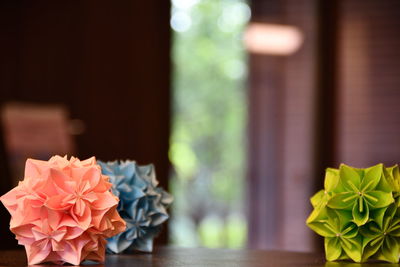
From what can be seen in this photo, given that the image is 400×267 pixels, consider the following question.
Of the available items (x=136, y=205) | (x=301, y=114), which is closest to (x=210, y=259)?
(x=136, y=205)

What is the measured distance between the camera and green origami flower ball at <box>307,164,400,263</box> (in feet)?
3.58

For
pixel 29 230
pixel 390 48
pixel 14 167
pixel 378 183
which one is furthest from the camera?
pixel 390 48

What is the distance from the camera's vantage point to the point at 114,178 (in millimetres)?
1221

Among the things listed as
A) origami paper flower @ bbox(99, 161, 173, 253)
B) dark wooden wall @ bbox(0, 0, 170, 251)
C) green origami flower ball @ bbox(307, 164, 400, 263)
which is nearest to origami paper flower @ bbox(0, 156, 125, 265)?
origami paper flower @ bbox(99, 161, 173, 253)

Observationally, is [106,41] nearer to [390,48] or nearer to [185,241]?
[185,241]

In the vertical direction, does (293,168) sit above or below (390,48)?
below

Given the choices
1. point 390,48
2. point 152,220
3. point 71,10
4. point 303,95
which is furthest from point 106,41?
point 152,220

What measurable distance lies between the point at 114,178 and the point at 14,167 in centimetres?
263

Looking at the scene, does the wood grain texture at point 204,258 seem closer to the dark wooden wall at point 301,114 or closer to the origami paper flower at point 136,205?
the origami paper flower at point 136,205

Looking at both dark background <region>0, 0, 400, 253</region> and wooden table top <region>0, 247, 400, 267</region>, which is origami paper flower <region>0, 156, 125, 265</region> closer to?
wooden table top <region>0, 247, 400, 267</region>

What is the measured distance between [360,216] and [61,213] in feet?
1.36

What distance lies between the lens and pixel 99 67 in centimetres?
472

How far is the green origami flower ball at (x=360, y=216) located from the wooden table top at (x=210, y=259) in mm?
30

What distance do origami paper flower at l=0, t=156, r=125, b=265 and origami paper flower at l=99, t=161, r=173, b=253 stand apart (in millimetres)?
172
